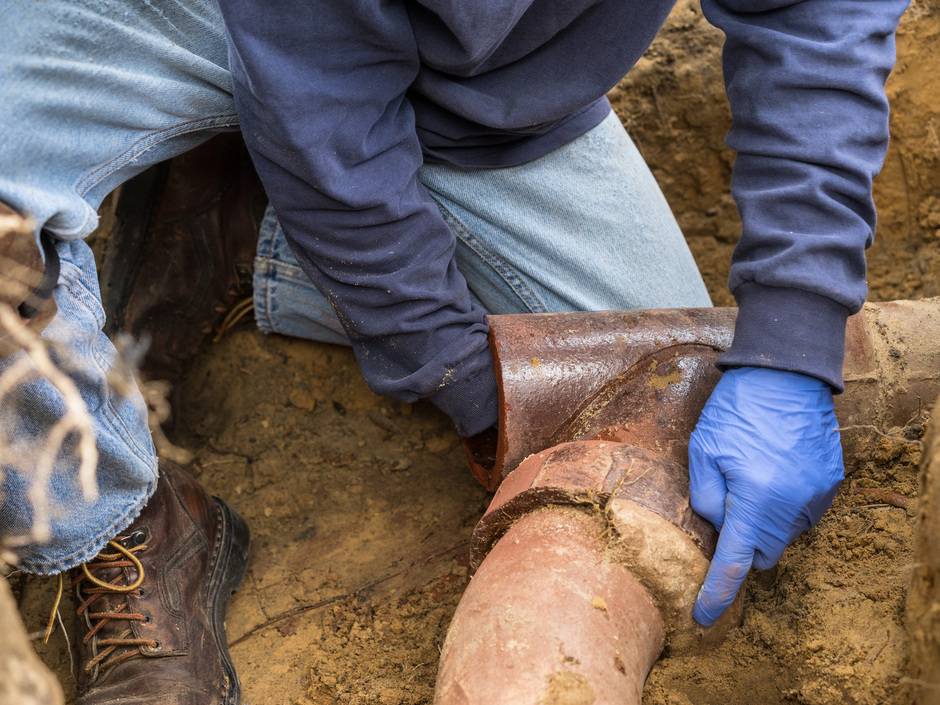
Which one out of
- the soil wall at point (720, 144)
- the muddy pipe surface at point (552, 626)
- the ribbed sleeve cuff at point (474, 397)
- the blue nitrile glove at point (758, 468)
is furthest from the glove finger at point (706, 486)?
the soil wall at point (720, 144)

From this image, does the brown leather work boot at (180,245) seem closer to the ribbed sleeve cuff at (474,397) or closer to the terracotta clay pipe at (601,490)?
the ribbed sleeve cuff at (474,397)

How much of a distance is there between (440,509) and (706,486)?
0.82m

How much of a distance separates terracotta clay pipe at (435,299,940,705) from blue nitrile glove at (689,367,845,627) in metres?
0.04

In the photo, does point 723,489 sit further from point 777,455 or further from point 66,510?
point 66,510

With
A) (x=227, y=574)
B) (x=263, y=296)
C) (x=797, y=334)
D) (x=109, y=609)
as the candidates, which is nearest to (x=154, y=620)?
(x=109, y=609)

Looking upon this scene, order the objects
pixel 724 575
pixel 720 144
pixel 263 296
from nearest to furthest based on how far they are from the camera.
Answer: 1. pixel 724 575
2. pixel 263 296
3. pixel 720 144

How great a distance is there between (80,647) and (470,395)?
861mm

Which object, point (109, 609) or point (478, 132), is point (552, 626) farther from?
point (478, 132)

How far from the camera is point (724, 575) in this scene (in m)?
1.40

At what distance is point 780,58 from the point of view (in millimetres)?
1630

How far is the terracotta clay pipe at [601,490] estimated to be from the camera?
4.06 feet

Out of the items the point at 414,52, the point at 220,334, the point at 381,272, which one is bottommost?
the point at 220,334

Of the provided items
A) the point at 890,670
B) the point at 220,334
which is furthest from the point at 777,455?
the point at 220,334

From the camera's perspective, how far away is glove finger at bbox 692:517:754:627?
140 centimetres
